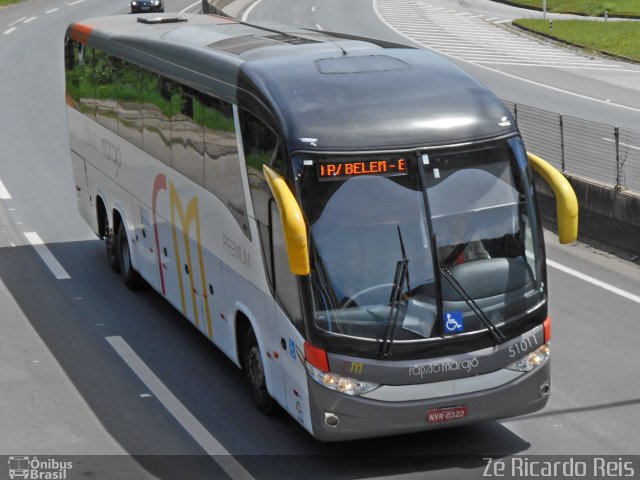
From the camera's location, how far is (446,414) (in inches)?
392

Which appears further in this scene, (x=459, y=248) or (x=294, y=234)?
(x=459, y=248)

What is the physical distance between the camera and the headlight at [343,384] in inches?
386

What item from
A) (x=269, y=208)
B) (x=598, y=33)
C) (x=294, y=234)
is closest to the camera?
(x=294, y=234)

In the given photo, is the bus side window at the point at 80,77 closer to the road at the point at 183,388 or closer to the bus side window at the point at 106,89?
the bus side window at the point at 106,89

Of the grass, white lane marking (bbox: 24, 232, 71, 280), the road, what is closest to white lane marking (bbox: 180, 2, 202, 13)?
the grass

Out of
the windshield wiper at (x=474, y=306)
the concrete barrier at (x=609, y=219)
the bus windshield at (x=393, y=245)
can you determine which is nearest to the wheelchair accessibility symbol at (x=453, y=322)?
the bus windshield at (x=393, y=245)

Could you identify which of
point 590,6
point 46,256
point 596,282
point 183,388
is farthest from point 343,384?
point 590,6

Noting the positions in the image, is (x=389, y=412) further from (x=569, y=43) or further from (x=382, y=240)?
(x=569, y=43)

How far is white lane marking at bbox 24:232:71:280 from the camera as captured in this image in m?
17.2

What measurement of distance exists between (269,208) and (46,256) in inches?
341

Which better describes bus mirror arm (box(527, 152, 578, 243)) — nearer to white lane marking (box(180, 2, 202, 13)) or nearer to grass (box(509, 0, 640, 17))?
grass (box(509, 0, 640, 17))

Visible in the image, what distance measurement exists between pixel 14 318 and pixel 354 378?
6.72 meters

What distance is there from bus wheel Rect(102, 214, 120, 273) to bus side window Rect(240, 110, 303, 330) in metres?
6.28

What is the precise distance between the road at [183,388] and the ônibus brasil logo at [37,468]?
0.48 feet
